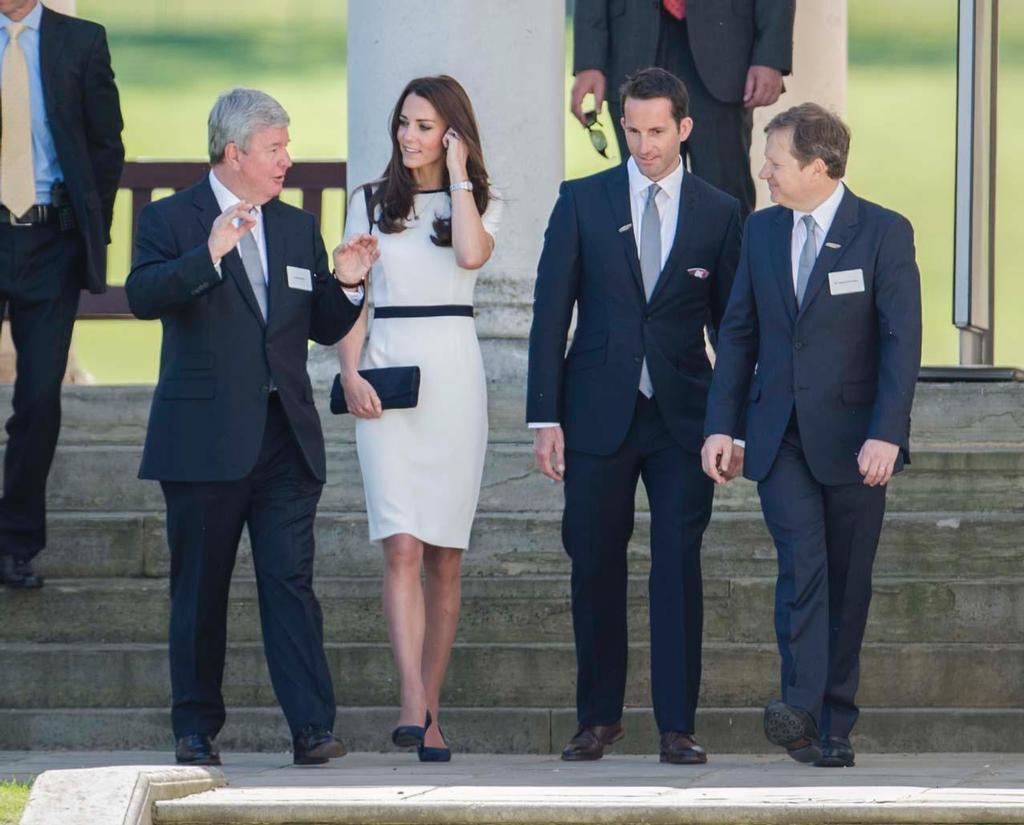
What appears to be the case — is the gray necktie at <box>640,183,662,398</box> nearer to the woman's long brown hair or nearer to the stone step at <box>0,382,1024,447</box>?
the woman's long brown hair

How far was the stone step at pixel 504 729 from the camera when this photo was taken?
7.58m

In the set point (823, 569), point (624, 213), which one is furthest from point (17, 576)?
point (823, 569)

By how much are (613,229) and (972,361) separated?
207 inches

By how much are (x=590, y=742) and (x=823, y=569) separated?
826 millimetres

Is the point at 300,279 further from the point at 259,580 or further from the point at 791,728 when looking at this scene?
the point at 791,728

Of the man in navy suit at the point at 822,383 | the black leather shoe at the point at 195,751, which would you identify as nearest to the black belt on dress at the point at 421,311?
Result: the man in navy suit at the point at 822,383

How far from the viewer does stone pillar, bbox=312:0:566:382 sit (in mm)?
9977

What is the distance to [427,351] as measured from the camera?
24.8 feet

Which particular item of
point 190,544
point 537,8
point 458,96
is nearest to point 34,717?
point 190,544

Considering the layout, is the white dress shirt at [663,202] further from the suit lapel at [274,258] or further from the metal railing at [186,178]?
the metal railing at [186,178]

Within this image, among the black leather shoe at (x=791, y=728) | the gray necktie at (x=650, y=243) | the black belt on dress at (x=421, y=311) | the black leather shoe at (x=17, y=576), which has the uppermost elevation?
the gray necktie at (x=650, y=243)

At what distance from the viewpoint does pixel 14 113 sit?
8.66 m

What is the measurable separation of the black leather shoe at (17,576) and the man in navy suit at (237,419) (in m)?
1.03

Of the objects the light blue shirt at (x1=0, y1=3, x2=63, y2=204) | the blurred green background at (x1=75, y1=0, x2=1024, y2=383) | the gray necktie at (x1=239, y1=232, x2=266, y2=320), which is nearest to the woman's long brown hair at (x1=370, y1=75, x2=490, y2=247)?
the gray necktie at (x1=239, y1=232, x2=266, y2=320)
